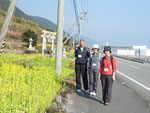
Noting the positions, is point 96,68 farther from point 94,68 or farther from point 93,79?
point 93,79

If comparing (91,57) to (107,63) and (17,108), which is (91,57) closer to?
(107,63)

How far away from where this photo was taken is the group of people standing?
5.38 m

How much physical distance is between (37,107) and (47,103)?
0.57 m

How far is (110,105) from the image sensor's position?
5262 millimetres

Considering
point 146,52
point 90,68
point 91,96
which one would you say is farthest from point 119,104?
point 146,52

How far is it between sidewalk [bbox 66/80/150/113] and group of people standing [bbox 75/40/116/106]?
0.28 metres

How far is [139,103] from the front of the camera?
18.2 feet

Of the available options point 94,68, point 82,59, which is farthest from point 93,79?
point 82,59

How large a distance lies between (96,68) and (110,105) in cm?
142

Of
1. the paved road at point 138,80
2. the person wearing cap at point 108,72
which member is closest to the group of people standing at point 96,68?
the person wearing cap at point 108,72

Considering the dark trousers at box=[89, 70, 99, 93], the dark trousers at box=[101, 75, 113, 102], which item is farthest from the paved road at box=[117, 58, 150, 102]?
the dark trousers at box=[89, 70, 99, 93]

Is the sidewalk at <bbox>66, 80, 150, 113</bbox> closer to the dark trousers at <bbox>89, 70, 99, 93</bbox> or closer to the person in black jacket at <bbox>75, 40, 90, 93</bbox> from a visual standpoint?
the dark trousers at <bbox>89, 70, 99, 93</bbox>

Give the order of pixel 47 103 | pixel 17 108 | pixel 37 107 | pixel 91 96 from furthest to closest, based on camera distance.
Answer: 1. pixel 91 96
2. pixel 47 103
3. pixel 37 107
4. pixel 17 108

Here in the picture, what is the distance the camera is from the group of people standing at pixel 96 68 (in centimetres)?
538
